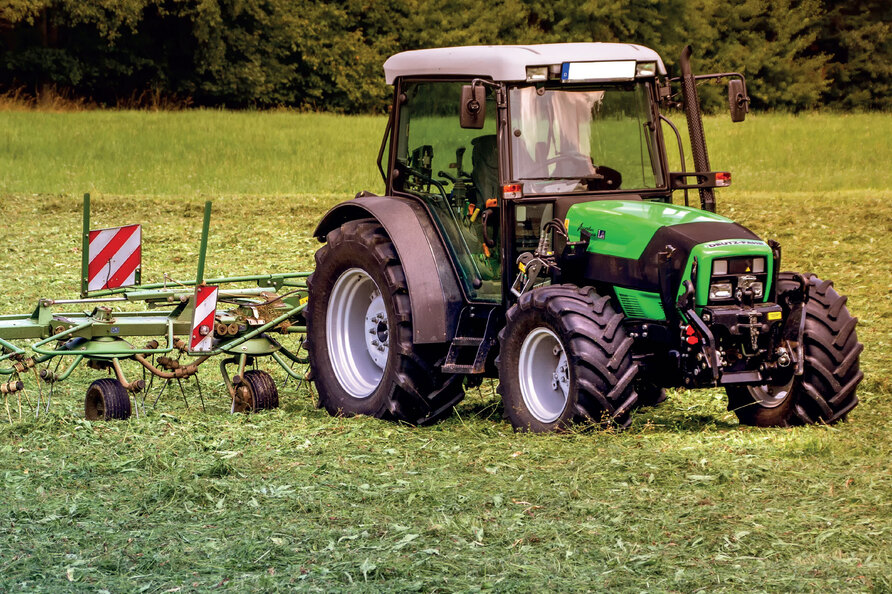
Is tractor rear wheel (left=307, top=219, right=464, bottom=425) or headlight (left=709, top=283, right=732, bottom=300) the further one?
tractor rear wheel (left=307, top=219, right=464, bottom=425)

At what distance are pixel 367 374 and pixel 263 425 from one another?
3.19 feet

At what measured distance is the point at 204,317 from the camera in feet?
25.5

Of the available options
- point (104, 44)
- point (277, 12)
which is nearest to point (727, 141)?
point (277, 12)

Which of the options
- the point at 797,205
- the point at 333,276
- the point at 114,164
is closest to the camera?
the point at 333,276

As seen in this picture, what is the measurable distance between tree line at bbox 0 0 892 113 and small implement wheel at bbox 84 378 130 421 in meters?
29.1

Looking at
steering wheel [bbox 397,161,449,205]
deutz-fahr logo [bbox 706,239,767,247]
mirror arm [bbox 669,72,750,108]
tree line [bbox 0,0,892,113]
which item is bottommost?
deutz-fahr logo [bbox 706,239,767,247]

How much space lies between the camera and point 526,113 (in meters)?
7.09

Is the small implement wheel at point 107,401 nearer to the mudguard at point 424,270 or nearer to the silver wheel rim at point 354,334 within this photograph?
the silver wheel rim at point 354,334

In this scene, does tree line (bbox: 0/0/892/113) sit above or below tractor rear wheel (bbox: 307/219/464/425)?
above

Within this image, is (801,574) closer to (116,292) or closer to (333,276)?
(333,276)

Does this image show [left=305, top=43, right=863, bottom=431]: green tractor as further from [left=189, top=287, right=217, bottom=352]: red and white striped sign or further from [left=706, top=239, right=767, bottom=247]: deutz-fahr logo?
[left=189, top=287, right=217, bottom=352]: red and white striped sign

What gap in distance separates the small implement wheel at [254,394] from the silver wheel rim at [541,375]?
1847mm

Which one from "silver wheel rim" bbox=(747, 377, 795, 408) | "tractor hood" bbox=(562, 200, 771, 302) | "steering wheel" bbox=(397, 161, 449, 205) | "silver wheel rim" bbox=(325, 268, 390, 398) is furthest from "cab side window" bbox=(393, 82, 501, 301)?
"silver wheel rim" bbox=(747, 377, 795, 408)

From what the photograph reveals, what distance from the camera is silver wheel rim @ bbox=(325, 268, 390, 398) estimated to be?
26.3 feet
